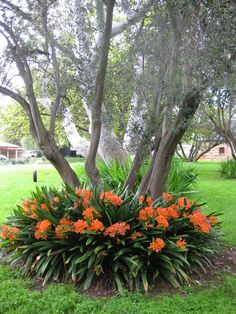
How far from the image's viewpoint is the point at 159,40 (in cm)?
494

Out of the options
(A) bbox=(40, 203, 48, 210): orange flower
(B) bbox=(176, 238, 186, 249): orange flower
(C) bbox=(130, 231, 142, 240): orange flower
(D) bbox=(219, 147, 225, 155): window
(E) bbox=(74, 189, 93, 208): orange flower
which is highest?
(D) bbox=(219, 147, 225, 155): window

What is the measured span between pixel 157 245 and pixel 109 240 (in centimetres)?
54

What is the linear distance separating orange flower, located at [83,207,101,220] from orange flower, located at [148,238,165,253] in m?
0.71

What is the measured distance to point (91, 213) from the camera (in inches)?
161

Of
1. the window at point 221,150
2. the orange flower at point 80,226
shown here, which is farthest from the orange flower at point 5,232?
the window at point 221,150

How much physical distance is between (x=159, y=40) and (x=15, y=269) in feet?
11.5

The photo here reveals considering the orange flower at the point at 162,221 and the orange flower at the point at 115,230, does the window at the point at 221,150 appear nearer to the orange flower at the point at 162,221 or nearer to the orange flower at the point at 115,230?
the orange flower at the point at 162,221

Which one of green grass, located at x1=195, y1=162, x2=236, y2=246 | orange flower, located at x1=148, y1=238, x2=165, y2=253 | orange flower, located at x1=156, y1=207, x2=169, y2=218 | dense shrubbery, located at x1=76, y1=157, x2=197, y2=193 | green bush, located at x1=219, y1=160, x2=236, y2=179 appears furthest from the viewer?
green bush, located at x1=219, y1=160, x2=236, y2=179

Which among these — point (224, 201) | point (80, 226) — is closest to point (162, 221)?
point (80, 226)

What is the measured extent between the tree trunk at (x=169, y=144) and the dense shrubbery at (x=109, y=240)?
0.51 metres

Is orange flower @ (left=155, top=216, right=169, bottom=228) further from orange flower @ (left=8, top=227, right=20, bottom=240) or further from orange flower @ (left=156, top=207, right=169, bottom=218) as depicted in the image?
orange flower @ (left=8, top=227, right=20, bottom=240)

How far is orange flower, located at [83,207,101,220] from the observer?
13.3ft

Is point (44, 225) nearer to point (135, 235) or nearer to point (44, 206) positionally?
point (44, 206)

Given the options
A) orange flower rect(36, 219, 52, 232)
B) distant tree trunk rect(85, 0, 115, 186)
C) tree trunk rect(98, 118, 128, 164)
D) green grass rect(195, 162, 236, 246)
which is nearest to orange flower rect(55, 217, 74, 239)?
orange flower rect(36, 219, 52, 232)
